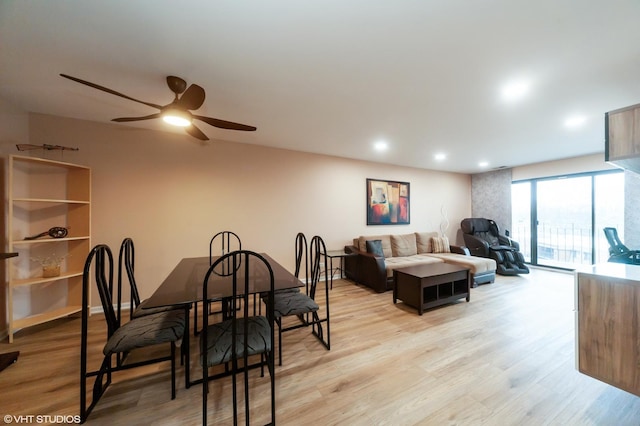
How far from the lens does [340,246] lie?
4398 mm

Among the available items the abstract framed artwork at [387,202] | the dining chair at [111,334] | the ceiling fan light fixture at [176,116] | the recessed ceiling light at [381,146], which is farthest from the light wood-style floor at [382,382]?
the recessed ceiling light at [381,146]

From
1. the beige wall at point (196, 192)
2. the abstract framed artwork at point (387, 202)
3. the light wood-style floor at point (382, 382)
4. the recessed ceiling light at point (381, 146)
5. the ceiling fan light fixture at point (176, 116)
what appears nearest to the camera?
the light wood-style floor at point (382, 382)

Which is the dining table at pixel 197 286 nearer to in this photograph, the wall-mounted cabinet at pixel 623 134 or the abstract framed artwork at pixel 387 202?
the wall-mounted cabinet at pixel 623 134

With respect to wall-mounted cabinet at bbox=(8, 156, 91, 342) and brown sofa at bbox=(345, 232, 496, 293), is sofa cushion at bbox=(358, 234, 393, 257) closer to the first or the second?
brown sofa at bbox=(345, 232, 496, 293)

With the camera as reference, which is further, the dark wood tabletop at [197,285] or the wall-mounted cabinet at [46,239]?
the wall-mounted cabinet at [46,239]

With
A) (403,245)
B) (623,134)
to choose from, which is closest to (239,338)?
(623,134)

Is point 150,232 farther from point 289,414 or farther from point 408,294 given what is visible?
point 408,294

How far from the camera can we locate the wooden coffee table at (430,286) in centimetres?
283

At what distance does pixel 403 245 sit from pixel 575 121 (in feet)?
9.73

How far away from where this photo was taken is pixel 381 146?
376cm

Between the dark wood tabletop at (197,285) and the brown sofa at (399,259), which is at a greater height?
the dark wood tabletop at (197,285)

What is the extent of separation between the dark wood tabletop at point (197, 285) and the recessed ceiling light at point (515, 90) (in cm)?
254

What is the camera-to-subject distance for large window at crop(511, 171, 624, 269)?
4.08 meters

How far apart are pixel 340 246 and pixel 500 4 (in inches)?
146
